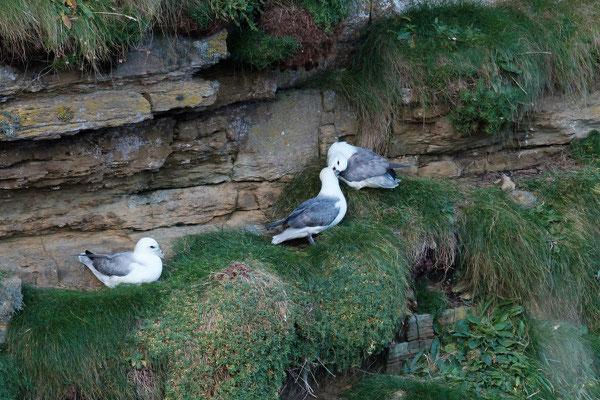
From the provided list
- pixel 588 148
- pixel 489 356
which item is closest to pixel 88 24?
pixel 489 356

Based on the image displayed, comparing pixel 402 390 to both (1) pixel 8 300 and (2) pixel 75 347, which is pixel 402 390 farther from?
(1) pixel 8 300

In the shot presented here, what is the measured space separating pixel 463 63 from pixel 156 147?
9.56 ft

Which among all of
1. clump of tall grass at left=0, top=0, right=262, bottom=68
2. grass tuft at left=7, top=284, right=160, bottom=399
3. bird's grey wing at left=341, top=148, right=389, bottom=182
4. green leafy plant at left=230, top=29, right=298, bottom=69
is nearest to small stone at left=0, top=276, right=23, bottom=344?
grass tuft at left=7, top=284, right=160, bottom=399

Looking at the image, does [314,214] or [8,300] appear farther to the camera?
[314,214]

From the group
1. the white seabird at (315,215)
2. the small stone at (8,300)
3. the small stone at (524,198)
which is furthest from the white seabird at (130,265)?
the small stone at (524,198)

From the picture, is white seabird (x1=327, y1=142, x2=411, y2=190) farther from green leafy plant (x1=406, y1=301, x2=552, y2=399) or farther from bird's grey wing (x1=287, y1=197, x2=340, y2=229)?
green leafy plant (x1=406, y1=301, x2=552, y2=399)

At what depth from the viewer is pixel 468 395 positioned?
5.63 metres

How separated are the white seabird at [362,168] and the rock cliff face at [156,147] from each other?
18.2 inches

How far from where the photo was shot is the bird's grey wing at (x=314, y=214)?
6125mm

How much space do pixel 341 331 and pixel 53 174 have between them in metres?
2.52

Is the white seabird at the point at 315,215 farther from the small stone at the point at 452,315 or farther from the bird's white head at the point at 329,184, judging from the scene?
the small stone at the point at 452,315

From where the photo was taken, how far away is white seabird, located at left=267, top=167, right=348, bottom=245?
6.13m

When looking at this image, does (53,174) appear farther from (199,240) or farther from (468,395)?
(468,395)

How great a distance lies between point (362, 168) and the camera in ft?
21.4
